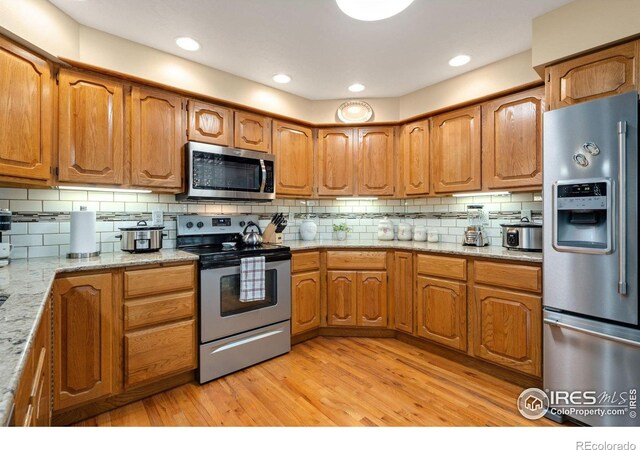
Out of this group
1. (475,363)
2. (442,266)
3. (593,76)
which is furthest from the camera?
(442,266)

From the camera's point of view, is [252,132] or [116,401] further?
[252,132]

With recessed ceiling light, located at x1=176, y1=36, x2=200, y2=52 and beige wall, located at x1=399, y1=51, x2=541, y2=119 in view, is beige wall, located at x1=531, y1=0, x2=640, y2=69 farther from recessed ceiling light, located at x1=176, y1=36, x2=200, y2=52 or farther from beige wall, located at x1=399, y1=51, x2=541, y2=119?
recessed ceiling light, located at x1=176, y1=36, x2=200, y2=52

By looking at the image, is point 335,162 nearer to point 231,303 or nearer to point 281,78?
point 281,78

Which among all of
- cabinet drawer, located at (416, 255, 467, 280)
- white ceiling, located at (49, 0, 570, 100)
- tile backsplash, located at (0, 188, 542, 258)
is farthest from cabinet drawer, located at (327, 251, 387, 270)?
white ceiling, located at (49, 0, 570, 100)

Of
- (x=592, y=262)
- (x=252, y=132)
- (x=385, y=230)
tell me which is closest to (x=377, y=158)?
(x=385, y=230)

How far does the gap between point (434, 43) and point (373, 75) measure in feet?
2.15

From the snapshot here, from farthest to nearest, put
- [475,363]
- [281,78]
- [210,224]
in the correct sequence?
1. [281,78]
2. [210,224]
3. [475,363]

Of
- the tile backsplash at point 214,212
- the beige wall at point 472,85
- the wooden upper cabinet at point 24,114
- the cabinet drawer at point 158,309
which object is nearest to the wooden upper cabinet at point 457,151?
the beige wall at point 472,85

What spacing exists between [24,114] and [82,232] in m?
0.73

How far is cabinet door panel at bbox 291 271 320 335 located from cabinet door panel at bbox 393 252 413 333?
732mm

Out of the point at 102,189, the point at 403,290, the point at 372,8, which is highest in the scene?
the point at 372,8

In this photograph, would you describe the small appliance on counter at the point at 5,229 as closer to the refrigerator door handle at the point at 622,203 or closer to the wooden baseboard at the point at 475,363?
the wooden baseboard at the point at 475,363

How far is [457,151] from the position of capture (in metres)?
2.84

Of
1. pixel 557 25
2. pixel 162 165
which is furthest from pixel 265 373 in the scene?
pixel 557 25
